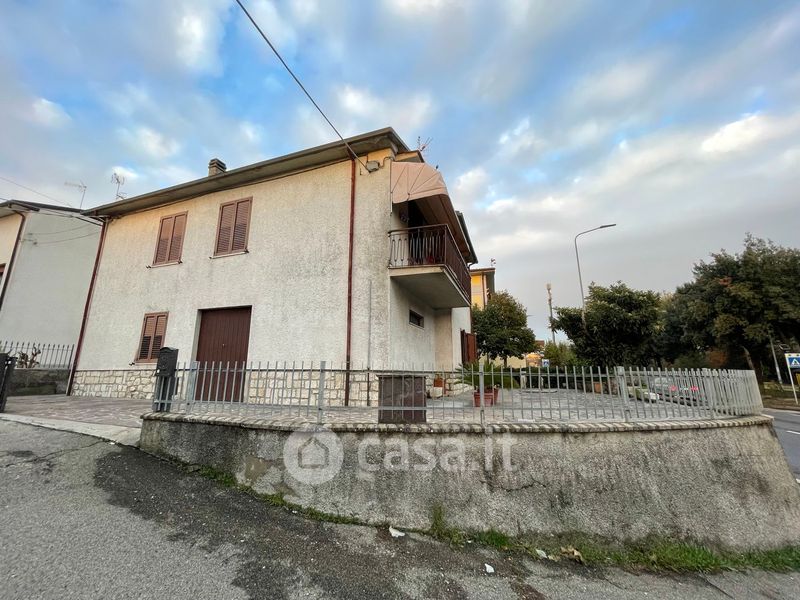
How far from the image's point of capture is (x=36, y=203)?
1249 centimetres

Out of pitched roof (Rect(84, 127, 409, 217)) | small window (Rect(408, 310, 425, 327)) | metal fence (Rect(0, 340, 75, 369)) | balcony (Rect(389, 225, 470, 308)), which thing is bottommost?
metal fence (Rect(0, 340, 75, 369))

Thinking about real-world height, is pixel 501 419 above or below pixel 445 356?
below

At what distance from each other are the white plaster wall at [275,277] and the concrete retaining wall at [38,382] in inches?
45.3

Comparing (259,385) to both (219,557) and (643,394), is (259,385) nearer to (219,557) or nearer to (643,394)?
(219,557)

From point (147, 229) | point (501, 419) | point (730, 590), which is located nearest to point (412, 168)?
point (501, 419)

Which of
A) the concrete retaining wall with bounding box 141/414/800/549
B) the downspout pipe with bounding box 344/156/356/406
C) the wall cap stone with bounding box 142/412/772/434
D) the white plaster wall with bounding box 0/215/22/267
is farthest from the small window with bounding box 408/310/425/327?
the white plaster wall with bounding box 0/215/22/267

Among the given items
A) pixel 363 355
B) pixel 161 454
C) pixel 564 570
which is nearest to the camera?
pixel 564 570

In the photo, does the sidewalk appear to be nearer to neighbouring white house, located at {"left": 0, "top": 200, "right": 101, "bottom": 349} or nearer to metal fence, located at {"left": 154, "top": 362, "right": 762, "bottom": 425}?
metal fence, located at {"left": 154, "top": 362, "right": 762, "bottom": 425}

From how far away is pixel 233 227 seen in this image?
951 centimetres

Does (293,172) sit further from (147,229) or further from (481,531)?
(481,531)

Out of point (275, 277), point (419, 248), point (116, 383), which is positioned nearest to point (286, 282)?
point (275, 277)

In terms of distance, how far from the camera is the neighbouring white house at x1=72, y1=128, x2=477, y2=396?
781 centimetres

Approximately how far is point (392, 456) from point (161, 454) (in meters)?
3.27

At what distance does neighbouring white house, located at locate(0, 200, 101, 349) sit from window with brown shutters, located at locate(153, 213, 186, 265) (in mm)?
4716
